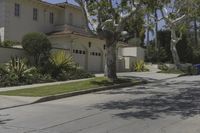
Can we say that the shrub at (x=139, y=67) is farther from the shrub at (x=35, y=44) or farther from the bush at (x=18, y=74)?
the bush at (x=18, y=74)

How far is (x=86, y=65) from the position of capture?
38875mm

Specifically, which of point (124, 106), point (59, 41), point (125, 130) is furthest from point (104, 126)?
point (59, 41)

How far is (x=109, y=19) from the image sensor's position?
26.6m

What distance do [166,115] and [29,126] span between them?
4150 mm

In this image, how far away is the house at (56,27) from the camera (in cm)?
3728

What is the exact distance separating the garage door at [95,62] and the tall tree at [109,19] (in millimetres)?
13016

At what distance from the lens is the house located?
122 feet

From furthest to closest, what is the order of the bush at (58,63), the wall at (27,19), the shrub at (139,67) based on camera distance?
the shrub at (139,67) < the wall at (27,19) < the bush at (58,63)

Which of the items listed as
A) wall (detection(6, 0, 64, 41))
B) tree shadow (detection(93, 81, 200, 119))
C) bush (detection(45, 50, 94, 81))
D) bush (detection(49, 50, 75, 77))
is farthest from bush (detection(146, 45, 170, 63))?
tree shadow (detection(93, 81, 200, 119))

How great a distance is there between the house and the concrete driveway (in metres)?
17.5

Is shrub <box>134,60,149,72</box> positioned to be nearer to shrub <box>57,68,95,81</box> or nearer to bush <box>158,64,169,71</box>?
bush <box>158,64,169,71</box>

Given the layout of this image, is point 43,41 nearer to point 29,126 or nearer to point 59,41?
point 59,41

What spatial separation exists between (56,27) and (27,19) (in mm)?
3726

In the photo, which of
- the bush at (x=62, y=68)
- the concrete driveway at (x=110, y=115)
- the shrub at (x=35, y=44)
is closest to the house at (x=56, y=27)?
the bush at (x=62, y=68)
